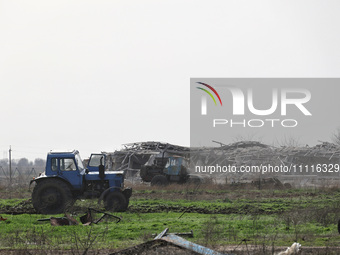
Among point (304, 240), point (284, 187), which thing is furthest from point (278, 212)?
point (284, 187)

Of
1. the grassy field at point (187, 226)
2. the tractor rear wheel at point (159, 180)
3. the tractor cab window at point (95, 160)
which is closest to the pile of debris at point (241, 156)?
the tractor rear wheel at point (159, 180)

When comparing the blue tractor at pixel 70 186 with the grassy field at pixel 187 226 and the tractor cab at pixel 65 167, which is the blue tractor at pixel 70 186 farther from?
the grassy field at pixel 187 226

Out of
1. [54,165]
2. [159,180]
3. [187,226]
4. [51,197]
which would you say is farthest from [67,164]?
[159,180]

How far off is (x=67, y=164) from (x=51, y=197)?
4.34 feet

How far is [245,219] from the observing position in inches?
708

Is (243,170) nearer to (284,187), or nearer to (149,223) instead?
(284,187)

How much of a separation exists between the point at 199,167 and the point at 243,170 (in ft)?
12.0

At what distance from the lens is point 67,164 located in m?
22.0

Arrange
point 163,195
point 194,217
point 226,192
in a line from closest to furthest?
point 194,217 → point 163,195 → point 226,192

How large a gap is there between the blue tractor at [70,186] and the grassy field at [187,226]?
513 mm

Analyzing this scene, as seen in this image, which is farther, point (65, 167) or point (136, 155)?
point (136, 155)

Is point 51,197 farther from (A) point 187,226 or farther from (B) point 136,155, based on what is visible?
(B) point 136,155

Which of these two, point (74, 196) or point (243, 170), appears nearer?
point (74, 196)

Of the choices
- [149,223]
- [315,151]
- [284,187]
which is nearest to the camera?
[149,223]
